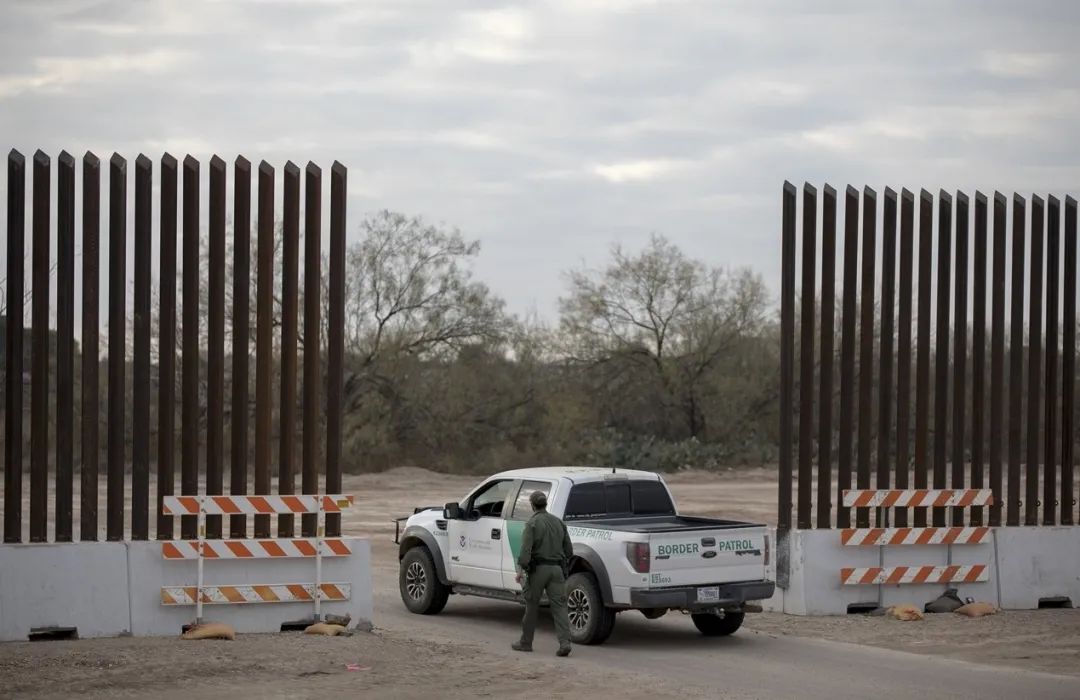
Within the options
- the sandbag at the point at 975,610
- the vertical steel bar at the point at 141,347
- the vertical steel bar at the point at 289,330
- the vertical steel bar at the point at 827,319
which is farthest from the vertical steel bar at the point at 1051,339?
the vertical steel bar at the point at 141,347

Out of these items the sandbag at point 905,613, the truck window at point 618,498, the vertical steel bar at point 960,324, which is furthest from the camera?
the vertical steel bar at point 960,324

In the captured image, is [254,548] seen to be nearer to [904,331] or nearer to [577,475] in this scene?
[577,475]

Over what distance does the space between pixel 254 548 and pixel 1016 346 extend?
10658 mm

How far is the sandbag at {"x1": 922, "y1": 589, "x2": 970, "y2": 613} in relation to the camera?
682 inches

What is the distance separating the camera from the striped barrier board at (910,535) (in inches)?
669

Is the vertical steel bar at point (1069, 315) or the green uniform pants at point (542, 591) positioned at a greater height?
the vertical steel bar at point (1069, 315)

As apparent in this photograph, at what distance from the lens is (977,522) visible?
18266mm

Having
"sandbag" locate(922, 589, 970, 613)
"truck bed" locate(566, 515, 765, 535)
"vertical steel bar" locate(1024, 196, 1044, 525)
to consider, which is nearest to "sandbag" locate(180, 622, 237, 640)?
"truck bed" locate(566, 515, 765, 535)

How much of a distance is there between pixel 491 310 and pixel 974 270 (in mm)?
38834

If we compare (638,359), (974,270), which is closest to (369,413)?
(638,359)

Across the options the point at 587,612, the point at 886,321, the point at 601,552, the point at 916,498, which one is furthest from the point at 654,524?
the point at 886,321

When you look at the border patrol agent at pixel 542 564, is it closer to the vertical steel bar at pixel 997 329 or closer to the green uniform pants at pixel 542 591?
the green uniform pants at pixel 542 591

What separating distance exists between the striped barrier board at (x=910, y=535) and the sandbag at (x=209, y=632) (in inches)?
292

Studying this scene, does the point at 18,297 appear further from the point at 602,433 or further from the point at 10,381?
the point at 602,433
